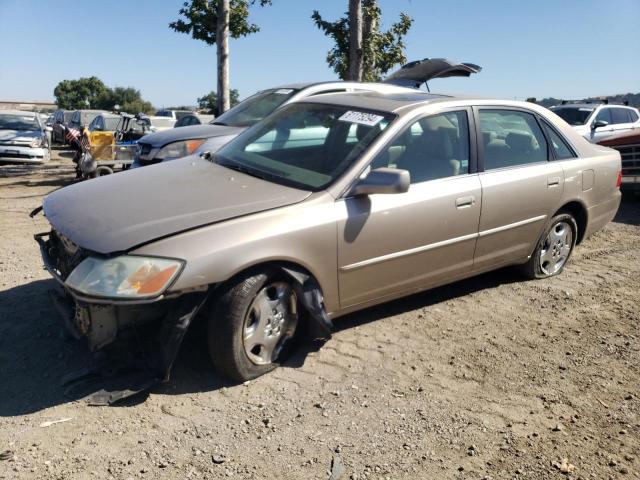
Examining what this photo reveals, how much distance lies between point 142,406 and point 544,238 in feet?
11.8

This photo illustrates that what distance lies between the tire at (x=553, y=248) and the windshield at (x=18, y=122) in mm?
14306

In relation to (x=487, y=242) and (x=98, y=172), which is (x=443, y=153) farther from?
(x=98, y=172)

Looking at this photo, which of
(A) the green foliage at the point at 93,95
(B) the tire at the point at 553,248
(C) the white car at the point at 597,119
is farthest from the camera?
(A) the green foliage at the point at 93,95

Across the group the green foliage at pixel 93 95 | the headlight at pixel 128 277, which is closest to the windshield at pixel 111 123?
the headlight at pixel 128 277

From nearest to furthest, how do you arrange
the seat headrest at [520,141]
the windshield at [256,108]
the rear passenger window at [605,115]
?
1. the seat headrest at [520,141]
2. the windshield at [256,108]
3. the rear passenger window at [605,115]

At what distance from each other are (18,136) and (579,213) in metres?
13.8

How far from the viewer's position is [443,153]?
4.30m

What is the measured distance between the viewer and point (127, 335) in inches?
125

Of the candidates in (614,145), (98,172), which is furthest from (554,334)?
(98,172)

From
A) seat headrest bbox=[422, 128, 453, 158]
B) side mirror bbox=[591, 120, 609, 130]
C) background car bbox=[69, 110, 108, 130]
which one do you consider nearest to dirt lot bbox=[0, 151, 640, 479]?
seat headrest bbox=[422, 128, 453, 158]

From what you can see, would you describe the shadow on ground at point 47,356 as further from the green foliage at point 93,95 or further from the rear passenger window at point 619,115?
the green foliage at point 93,95

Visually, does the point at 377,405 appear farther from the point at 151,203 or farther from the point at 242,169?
the point at 242,169

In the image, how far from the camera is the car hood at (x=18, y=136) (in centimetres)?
1453

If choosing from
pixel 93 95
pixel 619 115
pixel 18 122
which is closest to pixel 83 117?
pixel 18 122
